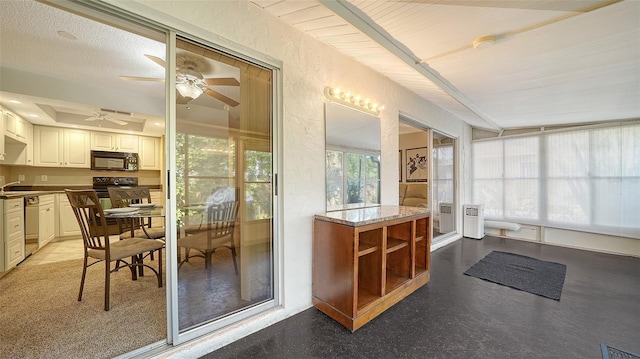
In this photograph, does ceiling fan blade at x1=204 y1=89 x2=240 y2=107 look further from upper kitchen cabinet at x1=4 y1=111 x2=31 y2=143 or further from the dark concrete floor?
upper kitchen cabinet at x1=4 y1=111 x2=31 y2=143

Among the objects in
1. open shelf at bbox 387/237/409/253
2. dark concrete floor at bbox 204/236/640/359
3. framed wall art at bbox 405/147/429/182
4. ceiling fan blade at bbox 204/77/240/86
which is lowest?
dark concrete floor at bbox 204/236/640/359

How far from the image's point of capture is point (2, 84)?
271 centimetres

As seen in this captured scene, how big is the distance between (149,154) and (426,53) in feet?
19.5

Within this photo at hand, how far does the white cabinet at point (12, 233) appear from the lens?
2607 mm

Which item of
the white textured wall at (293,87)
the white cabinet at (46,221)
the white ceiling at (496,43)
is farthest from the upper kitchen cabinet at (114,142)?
the white ceiling at (496,43)

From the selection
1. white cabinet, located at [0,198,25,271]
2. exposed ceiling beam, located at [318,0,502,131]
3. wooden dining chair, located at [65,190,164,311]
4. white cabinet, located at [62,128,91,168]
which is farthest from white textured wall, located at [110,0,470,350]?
white cabinet, located at [62,128,91,168]

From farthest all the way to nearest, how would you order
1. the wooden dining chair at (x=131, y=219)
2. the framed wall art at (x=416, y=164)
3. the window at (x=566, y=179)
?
1. the framed wall art at (x=416, y=164)
2. the window at (x=566, y=179)
3. the wooden dining chair at (x=131, y=219)

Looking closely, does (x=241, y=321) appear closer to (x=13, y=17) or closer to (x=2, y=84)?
(x=13, y=17)

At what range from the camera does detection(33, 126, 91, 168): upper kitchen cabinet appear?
4.16m

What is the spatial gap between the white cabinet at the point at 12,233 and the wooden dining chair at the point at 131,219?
3.19 ft

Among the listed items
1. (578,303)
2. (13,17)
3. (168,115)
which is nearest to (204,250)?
(168,115)

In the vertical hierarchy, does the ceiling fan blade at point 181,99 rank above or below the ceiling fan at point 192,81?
below

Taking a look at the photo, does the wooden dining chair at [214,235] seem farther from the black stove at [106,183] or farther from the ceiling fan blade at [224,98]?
the black stove at [106,183]

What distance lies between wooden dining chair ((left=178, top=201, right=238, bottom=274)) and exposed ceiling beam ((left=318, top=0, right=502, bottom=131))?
5.45ft
